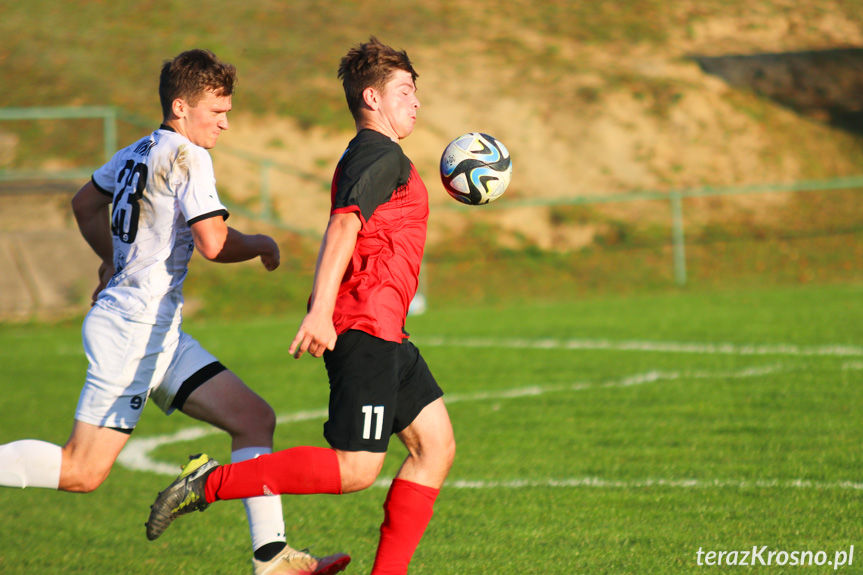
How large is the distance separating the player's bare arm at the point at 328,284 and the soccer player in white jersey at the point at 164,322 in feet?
2.14

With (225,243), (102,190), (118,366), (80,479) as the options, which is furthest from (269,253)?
(80,479)

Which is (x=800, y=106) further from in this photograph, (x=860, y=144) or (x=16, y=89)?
(x=16, y=89)

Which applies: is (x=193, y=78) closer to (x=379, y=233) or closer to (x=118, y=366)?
(x=379, y=233)

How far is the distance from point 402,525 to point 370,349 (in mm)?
730

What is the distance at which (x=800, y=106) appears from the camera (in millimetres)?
27016

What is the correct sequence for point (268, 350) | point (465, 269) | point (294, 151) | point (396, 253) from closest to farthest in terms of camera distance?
point (396, 253) < point (268, 350) < point (465, 269) < point (294, 151)

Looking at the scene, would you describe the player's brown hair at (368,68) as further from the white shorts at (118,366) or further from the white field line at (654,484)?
the white field line at (654,484)

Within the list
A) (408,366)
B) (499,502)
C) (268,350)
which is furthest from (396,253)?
(268,350)

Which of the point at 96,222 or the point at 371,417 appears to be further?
the point at 96,222

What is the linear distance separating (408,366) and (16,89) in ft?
75.9

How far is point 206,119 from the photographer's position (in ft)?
13.9

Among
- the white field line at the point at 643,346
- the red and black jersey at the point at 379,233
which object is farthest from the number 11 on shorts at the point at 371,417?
the white field line at the point at 643,346

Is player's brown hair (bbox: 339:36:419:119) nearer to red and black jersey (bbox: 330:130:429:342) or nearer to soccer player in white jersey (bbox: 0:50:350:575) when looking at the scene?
red and black jersey (bbox: 330:130:429:342)

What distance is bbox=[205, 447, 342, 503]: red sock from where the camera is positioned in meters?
3.69
